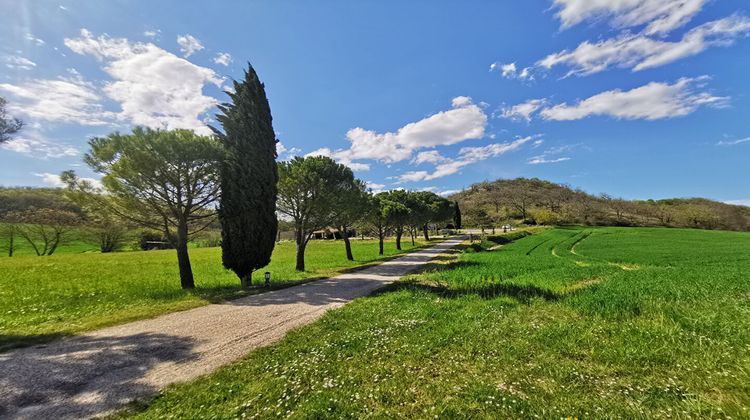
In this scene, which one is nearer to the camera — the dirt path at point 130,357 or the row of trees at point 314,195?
the dirt path at point 130,357

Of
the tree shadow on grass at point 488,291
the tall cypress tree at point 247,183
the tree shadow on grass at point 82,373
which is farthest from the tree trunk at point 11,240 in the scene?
the tree shadow on grass at point 488,291

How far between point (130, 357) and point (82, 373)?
2.68 ft

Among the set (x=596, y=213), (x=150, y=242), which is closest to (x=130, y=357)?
(x=150, y=242)

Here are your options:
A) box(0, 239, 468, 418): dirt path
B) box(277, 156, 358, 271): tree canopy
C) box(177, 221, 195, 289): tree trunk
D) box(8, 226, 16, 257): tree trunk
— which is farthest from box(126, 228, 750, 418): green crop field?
box(8, 226, 16, 257): tree trunk

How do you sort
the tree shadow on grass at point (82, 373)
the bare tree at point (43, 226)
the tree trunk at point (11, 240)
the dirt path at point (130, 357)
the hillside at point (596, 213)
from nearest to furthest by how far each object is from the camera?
the tree shadow on grass at point (82, 373), the dirt path at point (130, 357), the tree trunk at point (11, 240), the bare tree at point (43, 226), the hillside at point (596, 213)

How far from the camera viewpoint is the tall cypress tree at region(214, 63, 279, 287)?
14.6 meters

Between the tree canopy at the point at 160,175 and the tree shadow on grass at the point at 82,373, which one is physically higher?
the tree canopy at the point at 160,175

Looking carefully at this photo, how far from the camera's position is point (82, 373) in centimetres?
Result: 549

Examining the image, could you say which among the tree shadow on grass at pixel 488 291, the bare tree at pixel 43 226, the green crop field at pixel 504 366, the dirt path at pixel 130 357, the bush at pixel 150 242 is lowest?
the tree shadow on grass at pixel 488 291

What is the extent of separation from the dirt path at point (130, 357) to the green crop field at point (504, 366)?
28.2 inches

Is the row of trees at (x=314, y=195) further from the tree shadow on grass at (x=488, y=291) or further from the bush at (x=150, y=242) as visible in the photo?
the bush at (x=150, y=242)

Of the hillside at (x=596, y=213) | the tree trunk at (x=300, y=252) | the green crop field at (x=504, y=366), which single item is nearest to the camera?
the green crop field at (x=504, y=366)

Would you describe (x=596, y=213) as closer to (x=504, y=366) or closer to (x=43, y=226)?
(x=504, y=366)

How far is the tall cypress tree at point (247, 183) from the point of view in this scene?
14.6 meters
